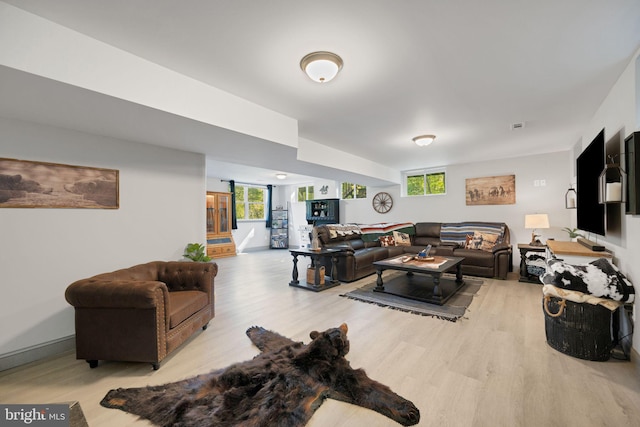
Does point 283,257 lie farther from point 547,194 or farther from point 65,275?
point 547,194

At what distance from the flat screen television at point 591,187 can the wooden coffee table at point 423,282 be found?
170 cm

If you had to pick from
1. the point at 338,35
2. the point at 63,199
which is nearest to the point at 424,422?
the point at 338,35

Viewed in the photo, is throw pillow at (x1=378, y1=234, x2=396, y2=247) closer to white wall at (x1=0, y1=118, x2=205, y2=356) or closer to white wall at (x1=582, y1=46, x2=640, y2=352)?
white wall at (x1=582, y1=46, x2=640, y2=352)

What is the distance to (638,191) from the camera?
6.39 feet

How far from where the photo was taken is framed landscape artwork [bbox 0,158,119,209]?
2.38 meters

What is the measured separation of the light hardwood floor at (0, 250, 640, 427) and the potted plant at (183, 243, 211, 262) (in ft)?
2.51

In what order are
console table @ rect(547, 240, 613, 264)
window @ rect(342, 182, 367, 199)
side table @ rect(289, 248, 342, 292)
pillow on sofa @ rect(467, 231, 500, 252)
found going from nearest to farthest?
console table @ rect(547, 240, 613, 264), side table @ rect(289, 248, 342, 292), pillow on sofa @ rect(467, 231, 500, 252), window @ rect(342, 182, 367, 199)

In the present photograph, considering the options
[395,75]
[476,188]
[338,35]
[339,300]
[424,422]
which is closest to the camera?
[424,422]

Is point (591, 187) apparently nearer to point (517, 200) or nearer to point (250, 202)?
point (517, 200)

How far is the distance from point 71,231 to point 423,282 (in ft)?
16.4

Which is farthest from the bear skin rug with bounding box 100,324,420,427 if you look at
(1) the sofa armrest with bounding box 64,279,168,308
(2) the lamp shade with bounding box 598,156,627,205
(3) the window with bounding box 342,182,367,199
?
(3) the window with bounding box 342,182,367,199

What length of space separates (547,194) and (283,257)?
6645 mm

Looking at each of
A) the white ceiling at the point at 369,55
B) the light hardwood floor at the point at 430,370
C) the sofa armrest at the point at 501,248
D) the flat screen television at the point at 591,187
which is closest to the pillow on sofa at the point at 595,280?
the light hardwood floor at the point at 430,370

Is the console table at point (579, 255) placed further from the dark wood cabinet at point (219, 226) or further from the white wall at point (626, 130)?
the dark wood cabinet at point (219, 226)
